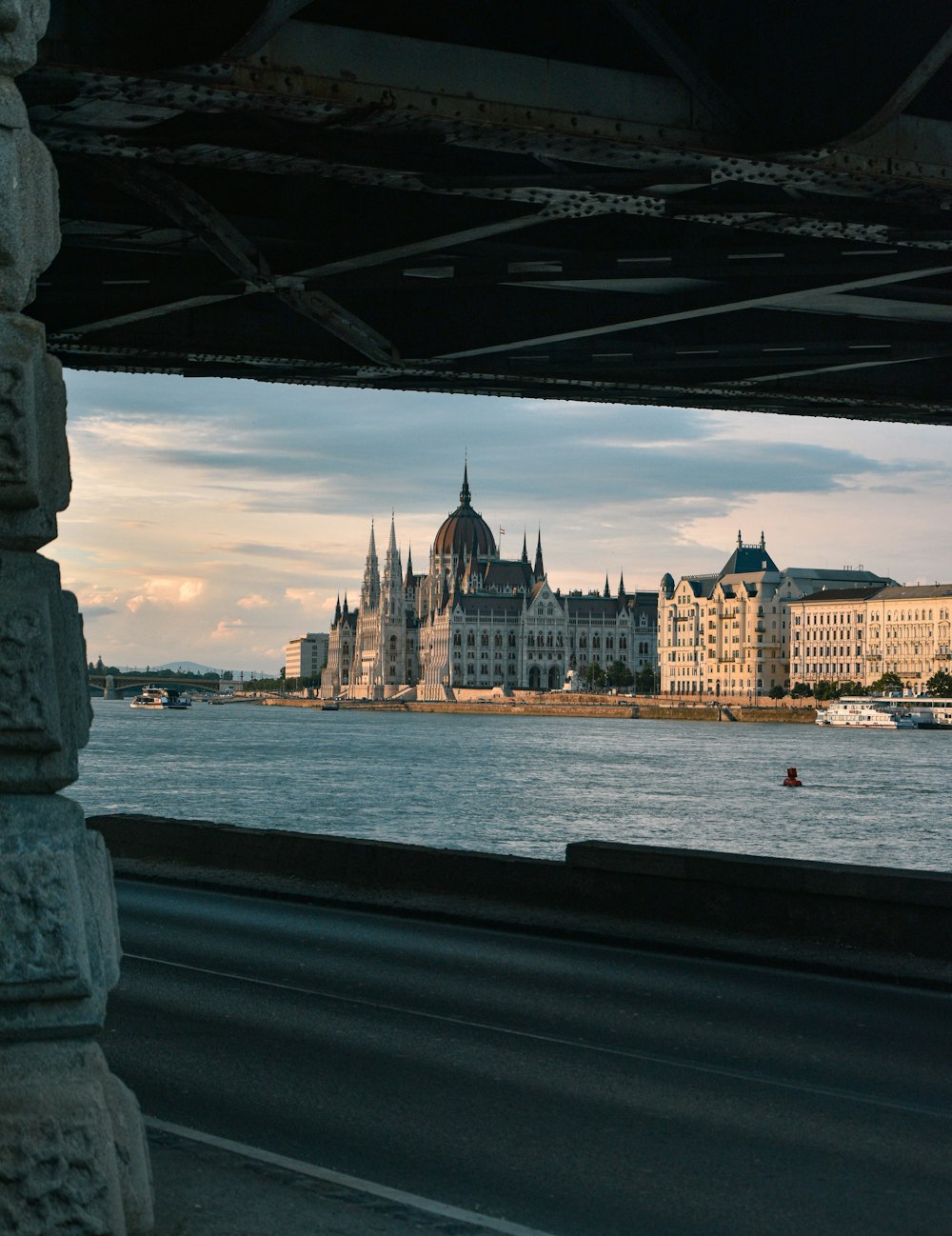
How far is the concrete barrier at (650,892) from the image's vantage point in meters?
13.5

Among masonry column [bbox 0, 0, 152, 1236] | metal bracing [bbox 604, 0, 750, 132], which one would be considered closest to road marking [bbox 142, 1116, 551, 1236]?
masonry column [bbox 0, 0, 152, 1236]

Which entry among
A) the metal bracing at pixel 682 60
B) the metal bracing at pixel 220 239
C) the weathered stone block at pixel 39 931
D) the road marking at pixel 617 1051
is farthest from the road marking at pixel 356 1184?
the metal bracing at pixel 682 60

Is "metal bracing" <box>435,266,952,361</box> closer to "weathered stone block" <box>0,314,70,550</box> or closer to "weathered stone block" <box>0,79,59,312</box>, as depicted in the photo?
"weathered stone block" <box>0,79,59,312</box>

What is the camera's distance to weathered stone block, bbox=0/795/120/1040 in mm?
5070

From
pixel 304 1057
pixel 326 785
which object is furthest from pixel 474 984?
pixel 326 785

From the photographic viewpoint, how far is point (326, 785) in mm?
71188

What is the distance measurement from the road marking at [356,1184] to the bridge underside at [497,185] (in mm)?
5507

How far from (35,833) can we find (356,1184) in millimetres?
2464

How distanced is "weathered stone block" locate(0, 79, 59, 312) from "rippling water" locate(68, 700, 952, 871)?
31.6 metres

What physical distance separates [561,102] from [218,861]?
11517mm

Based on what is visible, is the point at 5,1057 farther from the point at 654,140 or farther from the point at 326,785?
the point at 326,785

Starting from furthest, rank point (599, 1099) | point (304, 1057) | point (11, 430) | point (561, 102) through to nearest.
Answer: point (561, 102) < point (304, 1057) < point (599, 1099) < point (11, 430)

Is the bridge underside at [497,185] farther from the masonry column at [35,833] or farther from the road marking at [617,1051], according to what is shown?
the road marking at [617,1051]

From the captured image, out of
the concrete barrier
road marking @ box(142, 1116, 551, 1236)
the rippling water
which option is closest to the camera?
road marking @ box(142, 1116, 551, 1236)
